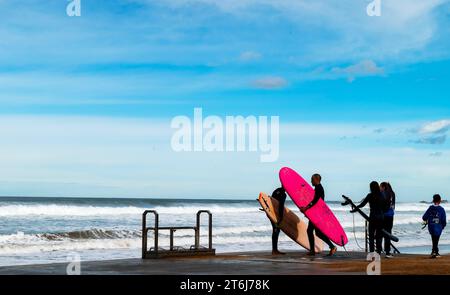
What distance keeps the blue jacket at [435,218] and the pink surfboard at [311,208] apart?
6.80 ft

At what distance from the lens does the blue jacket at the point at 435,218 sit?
15883 millimetres

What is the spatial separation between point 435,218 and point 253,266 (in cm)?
445

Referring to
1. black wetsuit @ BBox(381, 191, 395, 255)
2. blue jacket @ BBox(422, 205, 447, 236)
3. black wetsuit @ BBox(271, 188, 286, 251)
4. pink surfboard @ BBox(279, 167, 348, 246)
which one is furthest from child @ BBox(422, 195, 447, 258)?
black wetsuit @ BBox(271, 188, 286, 251)

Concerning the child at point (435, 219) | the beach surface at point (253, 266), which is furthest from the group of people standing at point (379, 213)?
the beach surface at point (253, 266)

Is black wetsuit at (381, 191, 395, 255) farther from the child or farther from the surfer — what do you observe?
the child

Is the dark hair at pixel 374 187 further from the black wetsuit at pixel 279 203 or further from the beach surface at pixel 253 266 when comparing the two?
the black wetsuit at pixel 279 203

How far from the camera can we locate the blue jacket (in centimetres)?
1588

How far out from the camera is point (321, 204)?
1786 cm

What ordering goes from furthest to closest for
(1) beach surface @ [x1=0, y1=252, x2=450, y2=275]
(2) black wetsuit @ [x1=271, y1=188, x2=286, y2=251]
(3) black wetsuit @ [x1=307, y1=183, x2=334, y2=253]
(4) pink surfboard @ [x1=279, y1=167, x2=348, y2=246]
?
(2) black wetsuit @ [x1=271, y1=188, x2=286, y2=251], (4) pink surfboard @ [x1=279, y1=167, x2=348, y2=246], (3) black wetsuit @ [x1=307, y1=183, x2=334, y2=253], (1) beach surface @ [x1=0, y1=252, x2=450, y2=275]

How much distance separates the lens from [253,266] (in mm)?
13984

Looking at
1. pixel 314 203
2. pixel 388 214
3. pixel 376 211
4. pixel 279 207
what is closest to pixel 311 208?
pixel 314 203

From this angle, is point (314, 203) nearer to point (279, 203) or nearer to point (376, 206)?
point (376, 206)

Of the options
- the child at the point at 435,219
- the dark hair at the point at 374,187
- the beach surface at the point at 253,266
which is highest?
the dark hair at the point at 374,187

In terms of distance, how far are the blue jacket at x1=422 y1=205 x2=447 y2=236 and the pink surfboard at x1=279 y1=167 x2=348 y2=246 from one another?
6.80 feet
